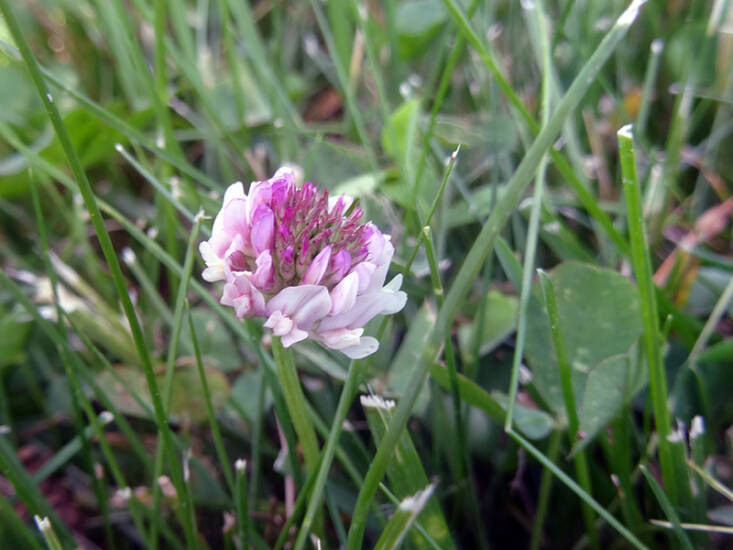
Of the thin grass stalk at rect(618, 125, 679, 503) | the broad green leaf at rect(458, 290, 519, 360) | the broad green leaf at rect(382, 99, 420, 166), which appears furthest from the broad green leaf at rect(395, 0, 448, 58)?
the thin grass stalk at rect(618, 125, 679, 503)

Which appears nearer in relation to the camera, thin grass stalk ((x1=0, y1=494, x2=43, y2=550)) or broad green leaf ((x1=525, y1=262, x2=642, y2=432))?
thin grass stalk ((x1=0, y1=494, x2=43, y2=550))

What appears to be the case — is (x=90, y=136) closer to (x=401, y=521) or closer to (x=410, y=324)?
(x=410, y=324)

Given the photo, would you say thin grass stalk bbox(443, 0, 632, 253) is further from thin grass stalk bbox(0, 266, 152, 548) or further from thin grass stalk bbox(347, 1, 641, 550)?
thin grass stalk bbox(0, 266, 152, 548)

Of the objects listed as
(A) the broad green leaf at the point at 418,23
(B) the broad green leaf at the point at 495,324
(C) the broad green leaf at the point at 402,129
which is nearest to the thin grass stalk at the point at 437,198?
(B) the broad green leaf at the point at 495,324

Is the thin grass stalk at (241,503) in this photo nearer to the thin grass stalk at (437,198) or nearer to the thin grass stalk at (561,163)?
the thin grass stalk at (437,198)

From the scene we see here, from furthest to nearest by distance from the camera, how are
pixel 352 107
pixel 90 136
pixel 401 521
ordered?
pixel 90 136 → pixel 352 107 → pixel 401 521

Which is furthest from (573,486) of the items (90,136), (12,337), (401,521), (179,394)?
(90,136)

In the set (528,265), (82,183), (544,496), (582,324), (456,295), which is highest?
(82,183)
